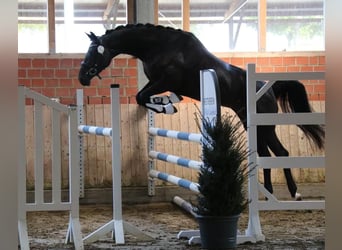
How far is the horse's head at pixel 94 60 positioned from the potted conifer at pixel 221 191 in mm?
1951

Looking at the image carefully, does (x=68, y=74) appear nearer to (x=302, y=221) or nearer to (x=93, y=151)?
(x=93, y=151)

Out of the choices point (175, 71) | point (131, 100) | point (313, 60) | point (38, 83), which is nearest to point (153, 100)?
point (175, 71)

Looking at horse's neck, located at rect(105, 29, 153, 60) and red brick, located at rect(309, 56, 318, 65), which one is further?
red brick, located at rect(309, 56, 318, 65)

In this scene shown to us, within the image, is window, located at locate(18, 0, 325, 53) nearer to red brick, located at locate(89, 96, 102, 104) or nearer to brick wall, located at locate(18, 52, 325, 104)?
brick wall, located at locate(18, 52, 325, 104)

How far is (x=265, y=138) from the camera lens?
183 inches

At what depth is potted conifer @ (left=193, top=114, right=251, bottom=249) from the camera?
290 centimetres

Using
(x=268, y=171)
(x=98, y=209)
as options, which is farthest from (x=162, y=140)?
(x=268, y=171)

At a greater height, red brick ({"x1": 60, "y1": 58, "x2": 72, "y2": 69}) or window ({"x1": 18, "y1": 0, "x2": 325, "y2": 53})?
window ({"x1": 18, "y1": 0, "x2": 325, "y2": 53})

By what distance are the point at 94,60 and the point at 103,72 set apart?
1.01 metres

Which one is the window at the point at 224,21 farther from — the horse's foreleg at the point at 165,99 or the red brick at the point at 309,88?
the horse's foreleg at the point at 165,99

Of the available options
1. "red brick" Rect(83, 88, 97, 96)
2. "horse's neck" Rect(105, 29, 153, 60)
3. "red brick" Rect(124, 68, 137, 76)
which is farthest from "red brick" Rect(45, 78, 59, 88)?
"horse's neck" Rect(105, 29, 153, 60)

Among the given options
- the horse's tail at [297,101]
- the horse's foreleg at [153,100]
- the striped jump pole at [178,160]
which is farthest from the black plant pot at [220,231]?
the horse's foreleg at [153,100]

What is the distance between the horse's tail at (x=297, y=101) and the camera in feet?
14.5

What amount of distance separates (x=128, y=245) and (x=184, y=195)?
222cm
